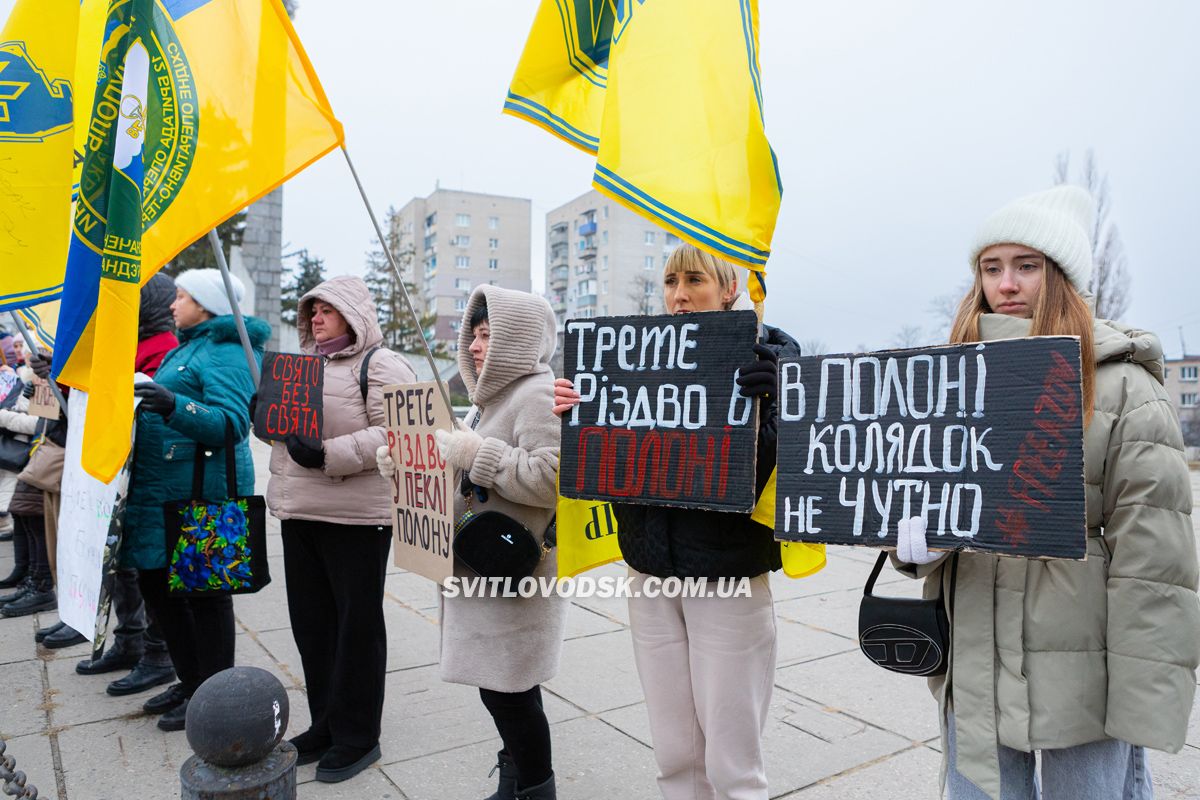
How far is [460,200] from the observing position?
75.6 m

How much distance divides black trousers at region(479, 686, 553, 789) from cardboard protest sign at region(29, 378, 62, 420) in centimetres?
389

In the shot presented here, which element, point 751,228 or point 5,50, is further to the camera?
point 5,50

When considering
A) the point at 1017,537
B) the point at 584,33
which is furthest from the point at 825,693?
the point at 584,33

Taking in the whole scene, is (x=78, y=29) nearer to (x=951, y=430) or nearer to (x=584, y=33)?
(x=584, y=33)

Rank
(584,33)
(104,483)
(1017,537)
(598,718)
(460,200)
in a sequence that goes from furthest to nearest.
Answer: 1. (460,200)
2. (598,718)
3. (584,33)
4. (104,483)
5. (1017,537)

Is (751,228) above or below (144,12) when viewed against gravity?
below

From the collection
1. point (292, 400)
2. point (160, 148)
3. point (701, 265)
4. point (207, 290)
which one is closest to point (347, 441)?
point (292, 400)

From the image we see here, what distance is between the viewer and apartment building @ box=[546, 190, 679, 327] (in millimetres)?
67875

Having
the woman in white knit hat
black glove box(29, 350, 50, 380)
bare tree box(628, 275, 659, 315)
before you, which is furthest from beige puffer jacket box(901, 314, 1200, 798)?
bare tree box(628, 275, 659, 315)

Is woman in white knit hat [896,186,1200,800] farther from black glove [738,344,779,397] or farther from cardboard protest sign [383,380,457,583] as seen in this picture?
cardboard protest sign [383,380,457,583]

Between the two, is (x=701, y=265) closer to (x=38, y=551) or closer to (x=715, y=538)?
(x=715, y=538)

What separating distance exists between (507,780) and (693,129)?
245cm

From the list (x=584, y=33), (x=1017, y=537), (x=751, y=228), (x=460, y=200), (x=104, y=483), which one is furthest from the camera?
(x=460, y=200)

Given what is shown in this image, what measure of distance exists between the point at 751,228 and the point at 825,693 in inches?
110
